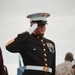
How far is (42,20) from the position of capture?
5.50m

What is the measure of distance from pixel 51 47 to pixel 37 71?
467 millimetres

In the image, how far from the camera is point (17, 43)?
5156mm

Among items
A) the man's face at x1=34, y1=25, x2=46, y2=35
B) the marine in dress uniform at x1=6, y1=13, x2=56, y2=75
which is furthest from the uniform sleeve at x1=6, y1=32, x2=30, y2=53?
the man's face at x1=34, y1=25, x2=46, y2=35

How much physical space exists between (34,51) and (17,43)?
308mm

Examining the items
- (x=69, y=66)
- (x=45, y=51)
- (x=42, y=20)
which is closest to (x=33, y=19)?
(x=42, y=20)

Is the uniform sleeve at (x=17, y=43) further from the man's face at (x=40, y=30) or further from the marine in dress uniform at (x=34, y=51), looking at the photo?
the man's face at (x=40, y=30)

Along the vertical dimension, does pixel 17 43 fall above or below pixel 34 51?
above

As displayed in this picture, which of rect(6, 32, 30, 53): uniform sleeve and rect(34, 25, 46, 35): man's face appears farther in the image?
rect(34, 25, 46, 35): man's face

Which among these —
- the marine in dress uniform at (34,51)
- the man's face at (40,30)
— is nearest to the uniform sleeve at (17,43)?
the marine in dress uniform at (34,51)

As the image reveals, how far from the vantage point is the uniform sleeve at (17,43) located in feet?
16.8

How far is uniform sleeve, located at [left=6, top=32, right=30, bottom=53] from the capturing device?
5.12m

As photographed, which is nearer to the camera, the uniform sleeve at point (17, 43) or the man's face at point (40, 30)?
the uniform sleeve at point (17, 43)

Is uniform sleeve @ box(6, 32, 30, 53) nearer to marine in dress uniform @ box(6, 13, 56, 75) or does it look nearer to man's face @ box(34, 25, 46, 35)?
marine in dress uniform @ box(6, 13, 56, 75)

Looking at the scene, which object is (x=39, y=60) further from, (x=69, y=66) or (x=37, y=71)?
(x=69, y=66)
